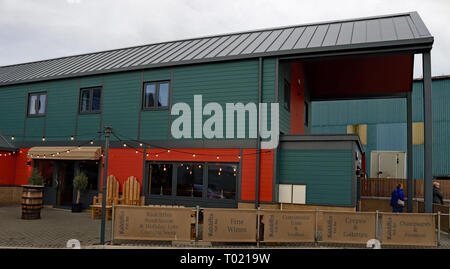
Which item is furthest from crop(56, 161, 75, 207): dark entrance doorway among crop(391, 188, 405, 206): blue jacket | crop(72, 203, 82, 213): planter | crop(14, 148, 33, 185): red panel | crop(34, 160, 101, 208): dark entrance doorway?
crop(391, 188, 405, 206): blue jacket

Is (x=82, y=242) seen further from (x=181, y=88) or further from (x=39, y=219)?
(x=181, y=88)

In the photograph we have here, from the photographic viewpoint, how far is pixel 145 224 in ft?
33.0

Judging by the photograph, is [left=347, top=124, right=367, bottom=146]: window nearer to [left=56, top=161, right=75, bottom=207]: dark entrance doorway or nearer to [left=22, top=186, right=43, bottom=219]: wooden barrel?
[left=56, top=161, right=75, bottom=207]: dark entrance doorway

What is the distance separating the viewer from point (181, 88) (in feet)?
51.1


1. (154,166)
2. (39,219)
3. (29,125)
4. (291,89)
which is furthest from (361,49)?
(29,125)

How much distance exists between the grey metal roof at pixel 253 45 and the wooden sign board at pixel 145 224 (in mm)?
7152

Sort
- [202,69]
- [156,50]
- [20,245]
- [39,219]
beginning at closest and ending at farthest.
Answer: [20,245], [39,219], [202,69], [156,50]

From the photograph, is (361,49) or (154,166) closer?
(361,49)

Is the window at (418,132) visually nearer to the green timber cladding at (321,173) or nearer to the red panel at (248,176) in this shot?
the green timber cladding at (321,173)

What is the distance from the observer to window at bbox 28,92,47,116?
1883 centimetres

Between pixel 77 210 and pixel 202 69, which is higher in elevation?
pixel 202 69

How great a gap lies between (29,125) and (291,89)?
514 inches

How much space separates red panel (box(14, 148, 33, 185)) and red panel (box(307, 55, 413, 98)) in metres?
14.9

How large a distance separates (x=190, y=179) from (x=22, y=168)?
9.59 metres
